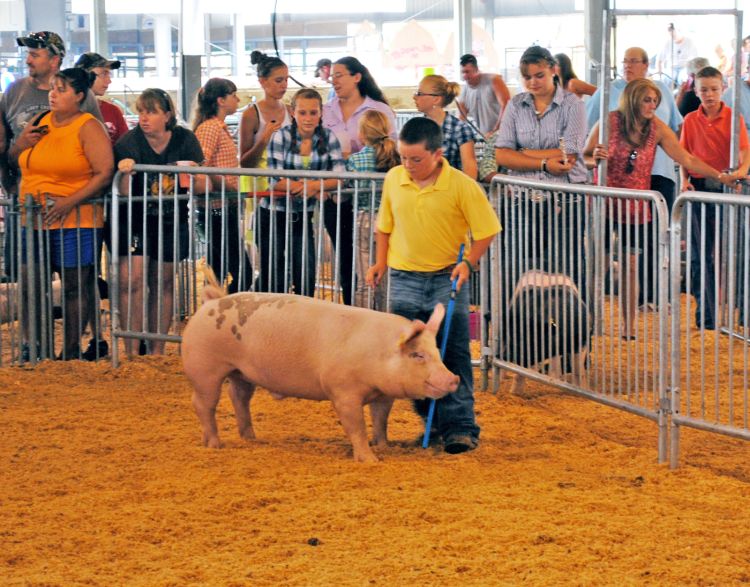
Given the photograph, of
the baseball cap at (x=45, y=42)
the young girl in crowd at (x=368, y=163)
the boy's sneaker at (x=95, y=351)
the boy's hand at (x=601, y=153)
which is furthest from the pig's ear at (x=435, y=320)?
the baseball cap at (x=45, y=42)

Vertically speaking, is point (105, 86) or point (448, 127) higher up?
point (105, 86)

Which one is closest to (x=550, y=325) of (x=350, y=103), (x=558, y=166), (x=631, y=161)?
(x=558, y=166)

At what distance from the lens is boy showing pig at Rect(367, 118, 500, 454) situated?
6516 millimetres

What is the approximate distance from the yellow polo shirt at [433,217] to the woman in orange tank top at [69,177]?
3000 mm

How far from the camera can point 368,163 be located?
882cm

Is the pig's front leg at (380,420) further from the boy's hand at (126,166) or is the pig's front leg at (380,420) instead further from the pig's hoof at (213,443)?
the boy's hand at (126,166)

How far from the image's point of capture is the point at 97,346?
31.1ft

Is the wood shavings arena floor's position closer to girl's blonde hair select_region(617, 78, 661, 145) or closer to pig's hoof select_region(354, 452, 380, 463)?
pig's hoof select_region(354, 452, 380, 463)

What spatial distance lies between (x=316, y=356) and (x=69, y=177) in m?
3.39

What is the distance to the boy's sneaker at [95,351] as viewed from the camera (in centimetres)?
951

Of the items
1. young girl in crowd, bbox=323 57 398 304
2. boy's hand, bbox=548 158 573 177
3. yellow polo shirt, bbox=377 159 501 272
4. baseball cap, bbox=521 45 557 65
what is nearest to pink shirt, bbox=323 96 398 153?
young girl in crowd, bbox=323 57 398 304

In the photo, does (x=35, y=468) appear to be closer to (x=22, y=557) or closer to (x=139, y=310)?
(x=22, y=557)

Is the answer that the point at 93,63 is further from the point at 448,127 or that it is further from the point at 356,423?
the point at 356,423

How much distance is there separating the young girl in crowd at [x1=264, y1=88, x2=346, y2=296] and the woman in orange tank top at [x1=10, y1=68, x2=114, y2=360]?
1157 mm
